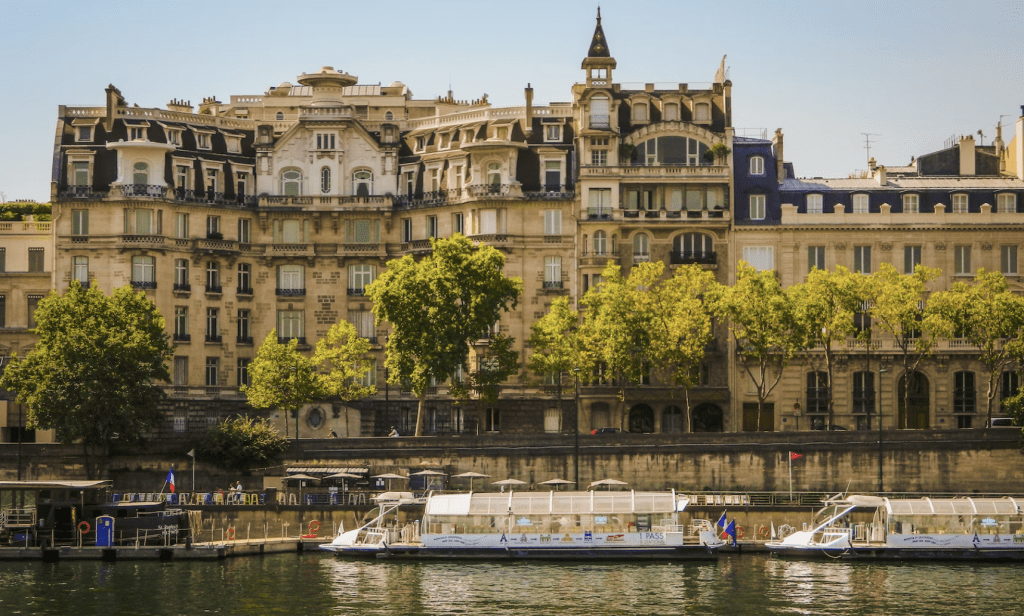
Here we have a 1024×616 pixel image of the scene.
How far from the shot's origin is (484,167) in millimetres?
119812

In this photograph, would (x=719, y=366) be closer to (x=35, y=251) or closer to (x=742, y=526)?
(x=742, y=526)

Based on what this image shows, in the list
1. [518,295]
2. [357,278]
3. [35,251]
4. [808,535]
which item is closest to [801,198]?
[518,295]

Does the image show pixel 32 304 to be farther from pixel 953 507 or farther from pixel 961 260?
pixel 953 507

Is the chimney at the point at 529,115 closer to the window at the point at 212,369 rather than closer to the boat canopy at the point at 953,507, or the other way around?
the window at the point at 212,369

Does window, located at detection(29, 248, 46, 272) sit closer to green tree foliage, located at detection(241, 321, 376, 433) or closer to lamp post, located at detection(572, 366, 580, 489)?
green tree foliage, located at detection(241, 321, 376, 433)

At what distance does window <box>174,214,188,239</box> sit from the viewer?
12038 cm

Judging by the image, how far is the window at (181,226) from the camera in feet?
395

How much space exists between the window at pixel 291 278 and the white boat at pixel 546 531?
118 ft

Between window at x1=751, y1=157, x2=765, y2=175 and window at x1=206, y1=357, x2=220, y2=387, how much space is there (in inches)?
1446

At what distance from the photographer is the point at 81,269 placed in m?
119

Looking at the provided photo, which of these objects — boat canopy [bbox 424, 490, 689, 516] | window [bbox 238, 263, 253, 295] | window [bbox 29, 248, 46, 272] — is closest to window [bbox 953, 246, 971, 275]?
boat canopy [bbox 424, 490, 689, 516]

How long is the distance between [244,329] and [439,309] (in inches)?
709

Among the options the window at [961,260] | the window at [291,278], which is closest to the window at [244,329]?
the window at [291,278]

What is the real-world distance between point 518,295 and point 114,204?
26.5 meters
